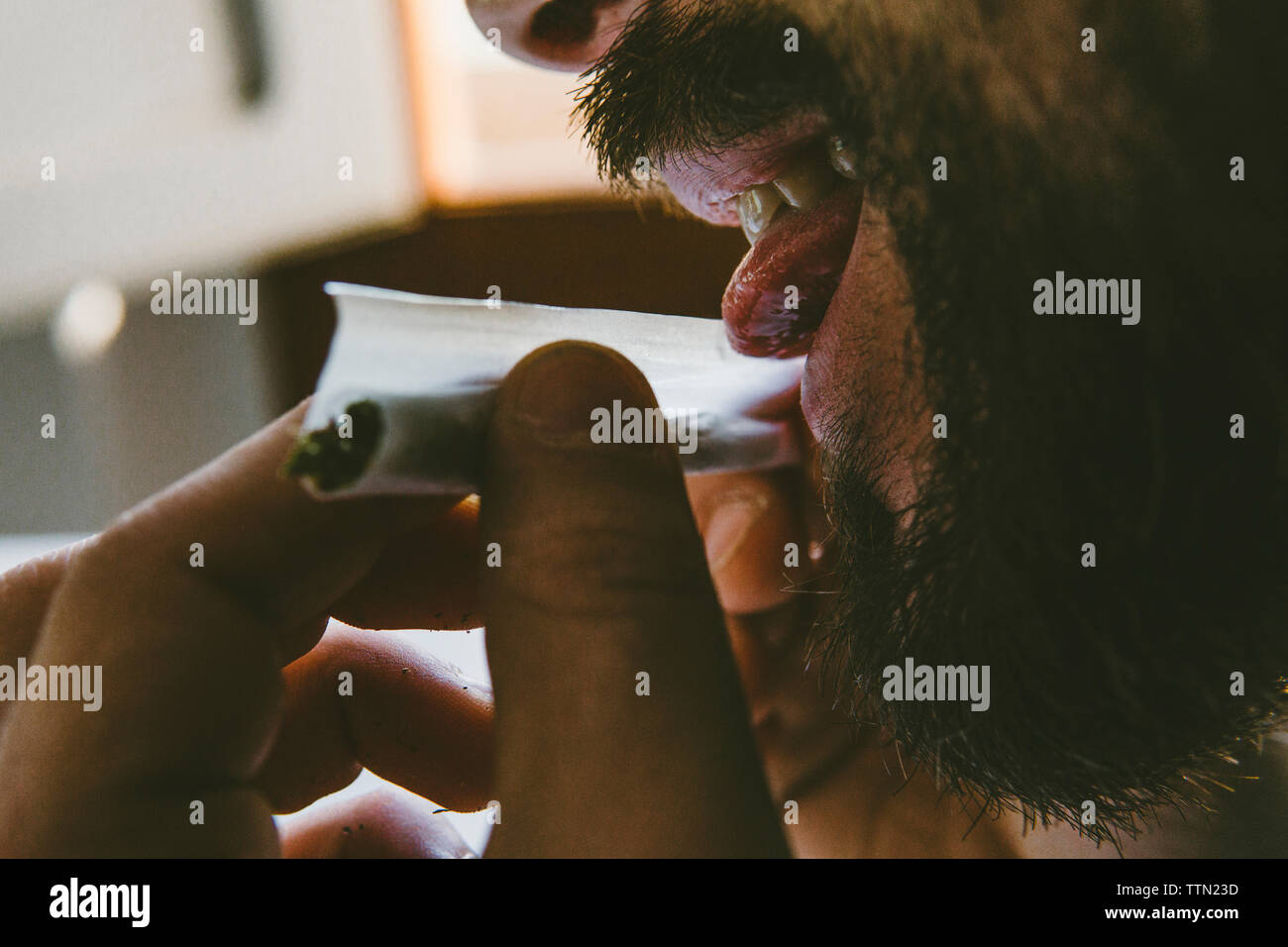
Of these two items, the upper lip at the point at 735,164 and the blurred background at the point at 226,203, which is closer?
the upper lip at the point at 735,164

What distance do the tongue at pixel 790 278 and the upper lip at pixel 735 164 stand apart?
3cm

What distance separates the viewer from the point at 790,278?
14.8 inches

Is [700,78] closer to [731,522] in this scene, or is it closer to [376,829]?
[731,522]

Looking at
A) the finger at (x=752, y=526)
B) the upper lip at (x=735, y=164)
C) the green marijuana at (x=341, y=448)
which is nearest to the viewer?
the green marijuana at (x=341, y=448)

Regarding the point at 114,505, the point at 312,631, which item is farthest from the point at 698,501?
the point at 114,505

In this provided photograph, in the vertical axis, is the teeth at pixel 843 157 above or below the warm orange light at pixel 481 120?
below

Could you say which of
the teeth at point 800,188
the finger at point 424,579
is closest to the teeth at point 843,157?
the teeth at point 800,188

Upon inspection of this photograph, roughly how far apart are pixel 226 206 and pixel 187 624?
0.80 metres

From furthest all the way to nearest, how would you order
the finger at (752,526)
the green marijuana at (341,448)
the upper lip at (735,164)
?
the finger at (752,526)
the upper lip at (735,164)
the green marijuana at (341,448)

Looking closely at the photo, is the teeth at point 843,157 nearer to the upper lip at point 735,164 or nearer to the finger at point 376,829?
the upper lip at point 735,164

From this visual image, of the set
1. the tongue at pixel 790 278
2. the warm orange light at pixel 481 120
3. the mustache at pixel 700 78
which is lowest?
the tongue at pixel 790 278

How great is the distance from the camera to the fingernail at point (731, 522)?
19.1 inches

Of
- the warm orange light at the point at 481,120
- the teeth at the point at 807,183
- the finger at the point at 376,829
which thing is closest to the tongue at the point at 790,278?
the teeth at the point at 807,183

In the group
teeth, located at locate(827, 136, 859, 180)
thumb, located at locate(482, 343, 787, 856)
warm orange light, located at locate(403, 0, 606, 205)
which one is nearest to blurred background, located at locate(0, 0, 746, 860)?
warm orange light, located at locate(403, 0, 606, 205)
